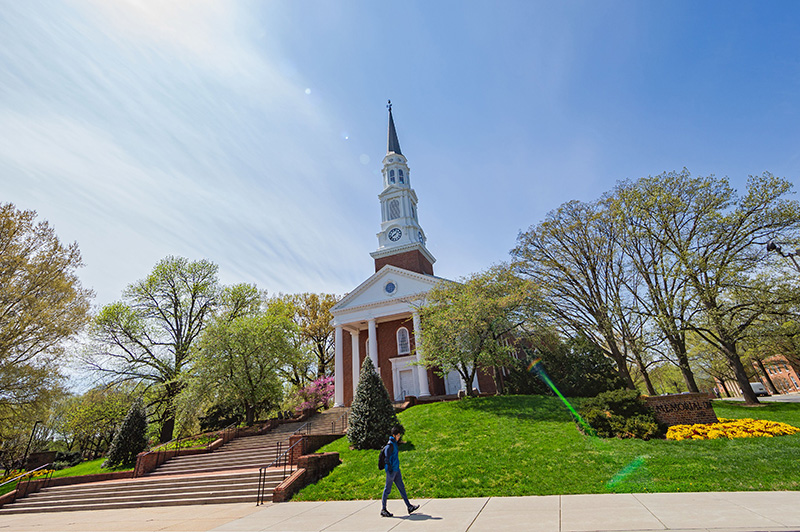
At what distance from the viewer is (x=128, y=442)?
20.0 m

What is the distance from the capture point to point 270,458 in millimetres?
16578

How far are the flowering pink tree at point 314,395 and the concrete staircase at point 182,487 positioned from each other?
10.8m

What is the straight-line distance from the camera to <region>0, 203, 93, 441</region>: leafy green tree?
1841 cm

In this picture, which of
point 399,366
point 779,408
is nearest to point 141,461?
point 399,366

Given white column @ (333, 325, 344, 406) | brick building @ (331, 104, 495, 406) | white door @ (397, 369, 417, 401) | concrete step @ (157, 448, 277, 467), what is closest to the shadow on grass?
brick building @ (331, 104, 495, 406)

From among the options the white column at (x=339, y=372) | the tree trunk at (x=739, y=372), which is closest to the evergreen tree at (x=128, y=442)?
the white column at (x=339, y=372)

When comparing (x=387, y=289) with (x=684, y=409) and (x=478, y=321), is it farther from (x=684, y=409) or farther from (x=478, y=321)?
(x=684, y=409)

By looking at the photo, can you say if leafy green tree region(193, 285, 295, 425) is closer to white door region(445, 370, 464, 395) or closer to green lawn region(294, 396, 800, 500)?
green lawn region(294, 396, 800, 500)

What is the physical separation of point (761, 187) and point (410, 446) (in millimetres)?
23368

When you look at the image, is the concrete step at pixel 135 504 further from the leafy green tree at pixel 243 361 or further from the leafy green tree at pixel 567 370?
the leafy green tree at pixel 567 370

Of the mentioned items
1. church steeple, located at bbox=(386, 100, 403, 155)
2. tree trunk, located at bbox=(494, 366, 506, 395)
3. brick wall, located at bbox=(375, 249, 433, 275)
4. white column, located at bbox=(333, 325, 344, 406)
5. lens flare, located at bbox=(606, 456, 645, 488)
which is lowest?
lens flare, located at bbox=(606, 456, 645, 488)

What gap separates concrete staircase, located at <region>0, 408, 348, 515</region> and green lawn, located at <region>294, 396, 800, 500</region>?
2679 mm

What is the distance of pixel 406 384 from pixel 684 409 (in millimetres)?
20814

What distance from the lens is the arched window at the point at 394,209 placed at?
4034 cm
